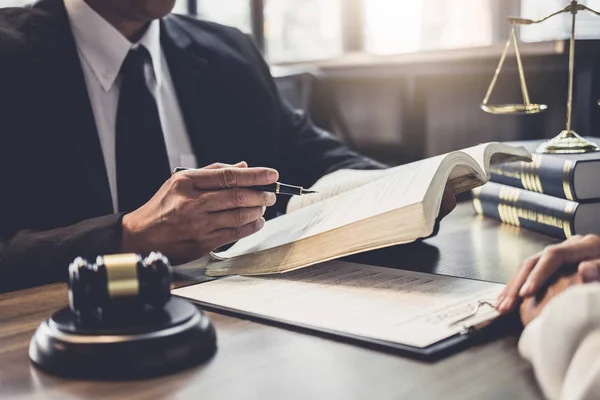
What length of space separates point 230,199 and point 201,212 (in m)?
0.05

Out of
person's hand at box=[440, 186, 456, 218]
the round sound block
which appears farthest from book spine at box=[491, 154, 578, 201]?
the round sound block

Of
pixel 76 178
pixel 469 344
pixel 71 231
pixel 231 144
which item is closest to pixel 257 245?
pixel 71 231

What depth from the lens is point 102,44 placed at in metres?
1.54

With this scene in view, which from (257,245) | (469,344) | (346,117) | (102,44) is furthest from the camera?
(346,117)

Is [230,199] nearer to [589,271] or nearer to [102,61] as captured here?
[589,271]

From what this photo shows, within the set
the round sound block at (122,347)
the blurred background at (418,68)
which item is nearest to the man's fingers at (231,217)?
the round sound block at (122,347)

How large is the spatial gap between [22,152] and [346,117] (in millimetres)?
1816

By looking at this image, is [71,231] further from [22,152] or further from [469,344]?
[469,344]

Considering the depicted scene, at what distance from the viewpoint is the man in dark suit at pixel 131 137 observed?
3.43 feet

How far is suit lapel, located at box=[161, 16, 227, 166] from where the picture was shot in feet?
5.46

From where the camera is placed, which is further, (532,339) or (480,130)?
(480,130)

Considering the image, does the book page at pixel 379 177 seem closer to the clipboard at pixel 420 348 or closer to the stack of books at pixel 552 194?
the stack of books at pixel 552 194

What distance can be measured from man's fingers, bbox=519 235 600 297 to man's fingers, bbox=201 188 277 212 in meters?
0.41

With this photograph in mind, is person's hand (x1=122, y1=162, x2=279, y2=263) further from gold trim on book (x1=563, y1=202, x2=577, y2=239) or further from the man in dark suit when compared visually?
gold trim on book (x1=563, y1=202, x2=577, y2=239)
